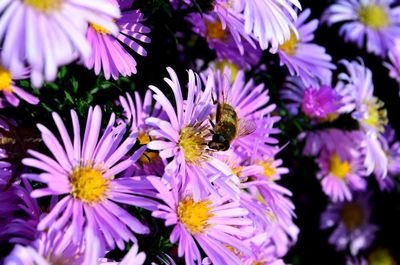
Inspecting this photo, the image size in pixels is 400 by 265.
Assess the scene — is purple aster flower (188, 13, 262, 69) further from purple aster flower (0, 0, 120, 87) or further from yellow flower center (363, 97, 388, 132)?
purple aster flower (0, 0, 120, 87)

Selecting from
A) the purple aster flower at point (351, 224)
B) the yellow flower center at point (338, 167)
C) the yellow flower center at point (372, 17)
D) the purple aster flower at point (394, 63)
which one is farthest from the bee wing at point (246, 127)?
the yellow flower center at point (372, 17)

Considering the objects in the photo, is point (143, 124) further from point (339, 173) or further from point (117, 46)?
point (339, 173)

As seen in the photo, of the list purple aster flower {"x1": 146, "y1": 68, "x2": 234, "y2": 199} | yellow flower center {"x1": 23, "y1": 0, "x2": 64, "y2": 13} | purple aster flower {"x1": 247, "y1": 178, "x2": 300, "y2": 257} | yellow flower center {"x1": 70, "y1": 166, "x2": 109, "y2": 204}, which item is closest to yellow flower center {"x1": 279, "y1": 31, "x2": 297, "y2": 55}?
purple aster flower {"x1": 247, "y1": 178, "x2": 300, "y2": 257}

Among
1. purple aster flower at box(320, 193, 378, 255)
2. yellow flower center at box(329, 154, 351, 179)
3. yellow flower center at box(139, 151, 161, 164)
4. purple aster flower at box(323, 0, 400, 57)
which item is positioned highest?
yellow flower center at box(139, 151, 161, 164)

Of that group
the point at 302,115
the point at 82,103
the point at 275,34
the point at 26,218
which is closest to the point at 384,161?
→ the point at 302,115

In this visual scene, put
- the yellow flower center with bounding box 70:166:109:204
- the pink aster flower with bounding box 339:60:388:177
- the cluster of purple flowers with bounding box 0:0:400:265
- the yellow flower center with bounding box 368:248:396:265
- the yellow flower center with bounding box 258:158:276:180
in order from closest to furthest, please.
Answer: the cluster of purple flowers with bounding box 0:0:400:265 → the yellow flower center with bounding box 70:166:109:204 → the yellow flower center with bounding box 258:158:276:180 → the pink aster flower with bounding box 339:60:388:177 → the yellow flower center with bounding box 368:248:396:265

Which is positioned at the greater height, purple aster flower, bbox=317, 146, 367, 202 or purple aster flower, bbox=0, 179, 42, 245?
purple aster flower, bbox=0, 179, 42, 245

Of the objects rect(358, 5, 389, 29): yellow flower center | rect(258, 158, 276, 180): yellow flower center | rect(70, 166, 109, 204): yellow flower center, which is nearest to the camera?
rect(70, 166, 109, 204): yellow flower center
